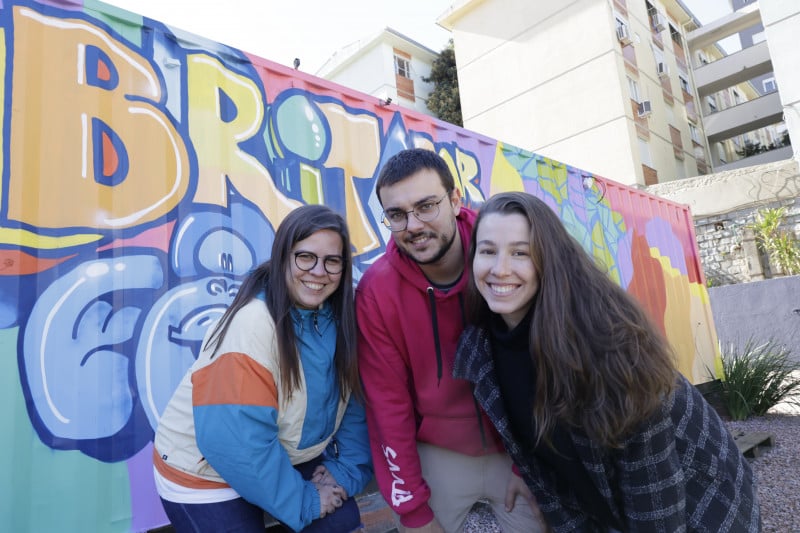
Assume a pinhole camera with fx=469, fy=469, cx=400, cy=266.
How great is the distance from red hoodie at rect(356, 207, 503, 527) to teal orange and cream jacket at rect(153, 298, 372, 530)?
156mm

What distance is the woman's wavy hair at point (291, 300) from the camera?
147 cm

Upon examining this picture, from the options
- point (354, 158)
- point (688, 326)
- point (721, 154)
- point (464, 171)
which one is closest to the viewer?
point (354, 158)

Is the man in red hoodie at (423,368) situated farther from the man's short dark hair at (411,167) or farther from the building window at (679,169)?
the building window at (679,169)

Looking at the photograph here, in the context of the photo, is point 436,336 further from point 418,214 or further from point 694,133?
point 694,133

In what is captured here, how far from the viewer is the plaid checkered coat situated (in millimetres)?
1280

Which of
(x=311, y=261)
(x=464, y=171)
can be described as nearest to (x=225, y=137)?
(x=311, y=261)

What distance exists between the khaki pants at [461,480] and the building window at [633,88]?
16.1 meters

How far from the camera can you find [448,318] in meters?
1.74

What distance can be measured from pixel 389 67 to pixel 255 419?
1870 centimetres

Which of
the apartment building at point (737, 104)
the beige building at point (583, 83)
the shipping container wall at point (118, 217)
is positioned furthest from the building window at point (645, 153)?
the shipping container wall at point (118, 217)

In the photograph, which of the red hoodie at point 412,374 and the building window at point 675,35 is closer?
the red hoodie at point 412,374

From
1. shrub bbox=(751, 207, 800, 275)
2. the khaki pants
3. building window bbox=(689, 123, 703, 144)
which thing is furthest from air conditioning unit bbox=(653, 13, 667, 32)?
the khaki pants

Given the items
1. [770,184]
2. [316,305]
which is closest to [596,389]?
[316,305]

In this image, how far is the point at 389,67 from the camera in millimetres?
18188
